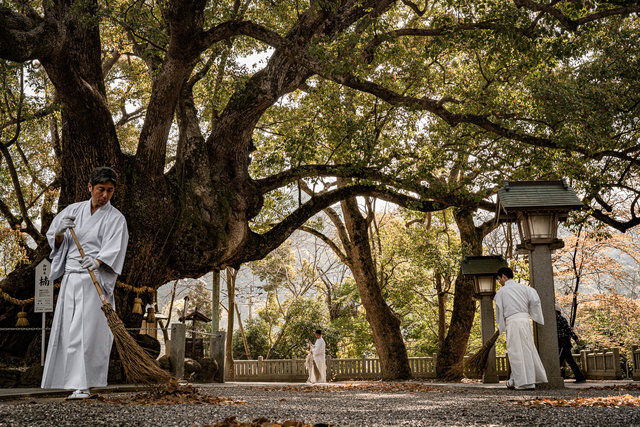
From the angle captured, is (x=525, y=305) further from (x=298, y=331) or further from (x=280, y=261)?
(x=280, y=261)

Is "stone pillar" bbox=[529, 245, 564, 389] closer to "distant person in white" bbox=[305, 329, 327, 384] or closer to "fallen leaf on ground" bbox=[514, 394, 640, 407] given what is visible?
"fallen leaf on ground" bbox=[514, 394, 640, 407]

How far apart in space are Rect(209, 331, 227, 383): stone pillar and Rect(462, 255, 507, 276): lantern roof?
6368 mm

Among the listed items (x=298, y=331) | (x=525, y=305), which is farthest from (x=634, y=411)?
(x=298, y=331)

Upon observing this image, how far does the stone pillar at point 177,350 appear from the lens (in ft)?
35.7

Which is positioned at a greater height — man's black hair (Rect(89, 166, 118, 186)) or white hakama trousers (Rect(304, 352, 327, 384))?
man's black hair (Rect(89, 166, 118, 186))

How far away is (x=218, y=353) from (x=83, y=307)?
9571mm

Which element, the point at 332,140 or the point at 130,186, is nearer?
the point at 130,186

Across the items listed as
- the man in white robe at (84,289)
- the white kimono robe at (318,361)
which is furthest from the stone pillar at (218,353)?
the man in white robe at (84,289)

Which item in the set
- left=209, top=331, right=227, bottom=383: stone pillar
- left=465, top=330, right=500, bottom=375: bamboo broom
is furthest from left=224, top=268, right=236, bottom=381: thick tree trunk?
left=465, top=330, right=500, bottom=375: bamboo broom

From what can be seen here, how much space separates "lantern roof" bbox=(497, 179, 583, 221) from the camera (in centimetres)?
840

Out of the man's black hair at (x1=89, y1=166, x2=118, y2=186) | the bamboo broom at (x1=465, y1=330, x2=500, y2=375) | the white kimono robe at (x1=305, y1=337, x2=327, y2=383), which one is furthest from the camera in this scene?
the white kimono robe at (x1=305, y1=337, x2=327, y2=383)

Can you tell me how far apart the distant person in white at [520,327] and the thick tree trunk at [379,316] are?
6549 millimetres

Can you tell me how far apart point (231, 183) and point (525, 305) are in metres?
5.71

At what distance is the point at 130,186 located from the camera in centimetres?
942
